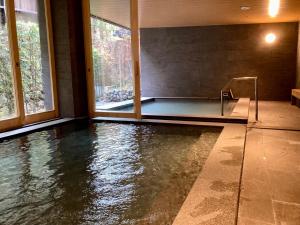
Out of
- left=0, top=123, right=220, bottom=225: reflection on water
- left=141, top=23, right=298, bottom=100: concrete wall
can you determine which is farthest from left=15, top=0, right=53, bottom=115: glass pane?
left=141, top=23, right=298, bottom=100: concrete wall

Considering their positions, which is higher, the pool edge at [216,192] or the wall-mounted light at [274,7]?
the wall-mounted light at [274,7]

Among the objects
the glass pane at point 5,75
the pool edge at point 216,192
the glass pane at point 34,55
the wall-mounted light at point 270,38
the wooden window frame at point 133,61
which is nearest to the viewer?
the pool edge at point 216,192

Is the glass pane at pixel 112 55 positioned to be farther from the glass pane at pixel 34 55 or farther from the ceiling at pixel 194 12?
the glass pane at pixel 34 55

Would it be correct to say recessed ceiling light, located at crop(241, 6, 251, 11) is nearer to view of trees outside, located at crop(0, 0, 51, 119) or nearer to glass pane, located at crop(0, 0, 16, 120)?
view of trees outside, located at crop(0, 0, 51, 119)

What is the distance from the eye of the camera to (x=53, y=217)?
67.8 inches

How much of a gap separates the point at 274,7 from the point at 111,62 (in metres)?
3.40

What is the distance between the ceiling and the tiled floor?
110 inches

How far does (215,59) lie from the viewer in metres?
8.23

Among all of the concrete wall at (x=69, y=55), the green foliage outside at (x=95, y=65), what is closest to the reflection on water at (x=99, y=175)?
the green foliage outside at (x=95, y=65)

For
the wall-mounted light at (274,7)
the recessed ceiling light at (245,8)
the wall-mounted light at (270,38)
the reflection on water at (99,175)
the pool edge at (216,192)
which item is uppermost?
the recessed ceiling light at (245,8)

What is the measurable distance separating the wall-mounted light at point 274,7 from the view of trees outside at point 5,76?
447 cm

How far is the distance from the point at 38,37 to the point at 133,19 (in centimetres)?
165

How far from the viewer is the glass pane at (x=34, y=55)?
4516mm

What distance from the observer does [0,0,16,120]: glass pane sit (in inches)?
163
